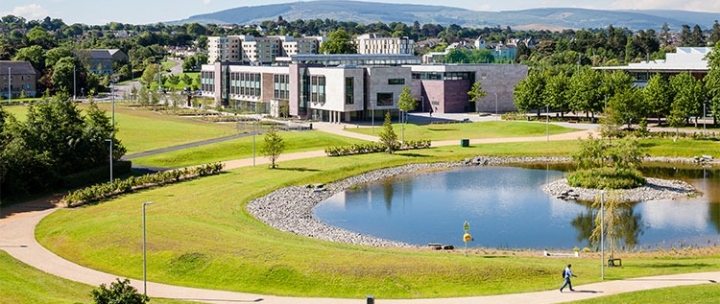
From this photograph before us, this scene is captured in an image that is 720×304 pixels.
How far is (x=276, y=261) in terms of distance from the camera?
31781 mm

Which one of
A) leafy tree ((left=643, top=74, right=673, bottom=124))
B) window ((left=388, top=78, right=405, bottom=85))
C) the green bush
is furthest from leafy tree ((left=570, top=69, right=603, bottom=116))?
the green bush

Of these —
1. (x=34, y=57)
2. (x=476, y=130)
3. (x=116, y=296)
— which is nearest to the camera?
(x=116, y=296)

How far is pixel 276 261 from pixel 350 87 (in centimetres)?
5875

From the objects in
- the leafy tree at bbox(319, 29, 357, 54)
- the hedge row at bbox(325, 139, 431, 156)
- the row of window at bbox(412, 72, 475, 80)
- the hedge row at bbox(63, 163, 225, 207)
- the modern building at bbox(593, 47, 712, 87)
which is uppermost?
the leafy tree at bbox(319, 29, 357, 54)

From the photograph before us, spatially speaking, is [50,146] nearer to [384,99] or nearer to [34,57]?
[384,99]

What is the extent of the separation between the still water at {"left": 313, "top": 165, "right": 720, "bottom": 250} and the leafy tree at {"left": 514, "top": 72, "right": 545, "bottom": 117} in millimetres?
32500

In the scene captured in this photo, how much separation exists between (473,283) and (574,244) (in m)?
11.9

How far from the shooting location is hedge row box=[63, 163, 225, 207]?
47562 millimetres

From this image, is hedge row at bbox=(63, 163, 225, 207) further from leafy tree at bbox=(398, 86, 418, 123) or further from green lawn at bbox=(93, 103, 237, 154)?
leafy tree at bbox=(398, 86, 418, 123)

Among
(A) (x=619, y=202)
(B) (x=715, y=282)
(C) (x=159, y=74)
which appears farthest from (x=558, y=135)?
(C) (x=159, y=74)

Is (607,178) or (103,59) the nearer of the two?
(607,178)

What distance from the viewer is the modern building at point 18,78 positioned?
12669cm

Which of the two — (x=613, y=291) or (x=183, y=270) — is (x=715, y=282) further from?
(x=183, y=270)

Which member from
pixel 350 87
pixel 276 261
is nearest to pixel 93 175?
pixel 276 261
